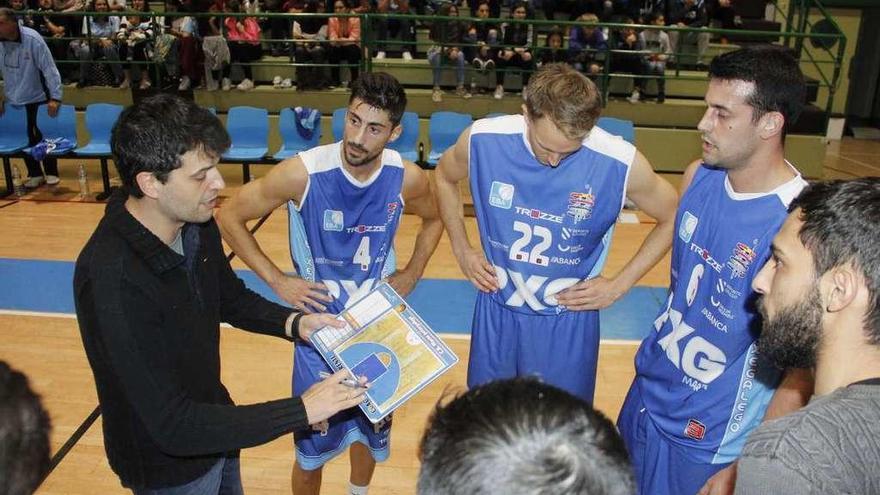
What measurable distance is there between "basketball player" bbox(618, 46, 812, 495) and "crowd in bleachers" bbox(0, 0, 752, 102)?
847 cm

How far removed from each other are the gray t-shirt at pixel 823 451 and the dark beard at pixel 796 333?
8.3 inches

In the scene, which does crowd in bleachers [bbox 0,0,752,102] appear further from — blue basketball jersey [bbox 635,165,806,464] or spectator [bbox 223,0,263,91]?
blue basketball jersey [bbox 635,165,806,464]

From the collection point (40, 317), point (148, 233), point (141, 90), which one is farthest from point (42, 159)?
point (148, 233)

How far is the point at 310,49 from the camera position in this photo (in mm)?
11922

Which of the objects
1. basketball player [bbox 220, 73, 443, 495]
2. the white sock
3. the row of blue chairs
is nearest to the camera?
basketball player [bbox 220, 73, 443, 495]

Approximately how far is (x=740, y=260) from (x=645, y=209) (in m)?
0.79

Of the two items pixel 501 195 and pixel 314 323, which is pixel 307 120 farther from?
pixel 314 323

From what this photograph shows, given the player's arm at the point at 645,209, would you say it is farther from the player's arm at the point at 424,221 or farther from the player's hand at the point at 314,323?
the player's hand at the point at 314,323

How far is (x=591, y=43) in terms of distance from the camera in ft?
37.9

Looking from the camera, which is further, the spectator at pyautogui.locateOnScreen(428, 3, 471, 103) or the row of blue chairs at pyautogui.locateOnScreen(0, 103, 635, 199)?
the spectator at pyautogui.locateOnScreen(428, 3, 471, 103)

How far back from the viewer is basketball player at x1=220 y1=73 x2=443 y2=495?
3.30m

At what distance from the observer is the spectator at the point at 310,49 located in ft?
38.4

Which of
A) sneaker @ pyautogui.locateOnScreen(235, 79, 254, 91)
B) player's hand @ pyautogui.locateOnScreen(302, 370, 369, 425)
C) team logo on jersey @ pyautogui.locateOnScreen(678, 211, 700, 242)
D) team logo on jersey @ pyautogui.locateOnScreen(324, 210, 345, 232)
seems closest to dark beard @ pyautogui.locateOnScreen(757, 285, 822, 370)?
team logo on jersey @ pyautogui.locateOnScreen(678, 211, 700, 242)

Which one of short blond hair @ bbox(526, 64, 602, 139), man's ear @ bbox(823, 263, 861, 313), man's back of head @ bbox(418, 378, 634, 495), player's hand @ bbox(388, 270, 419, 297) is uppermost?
short blond hair @ bbox(526, 64, 602, 139)
